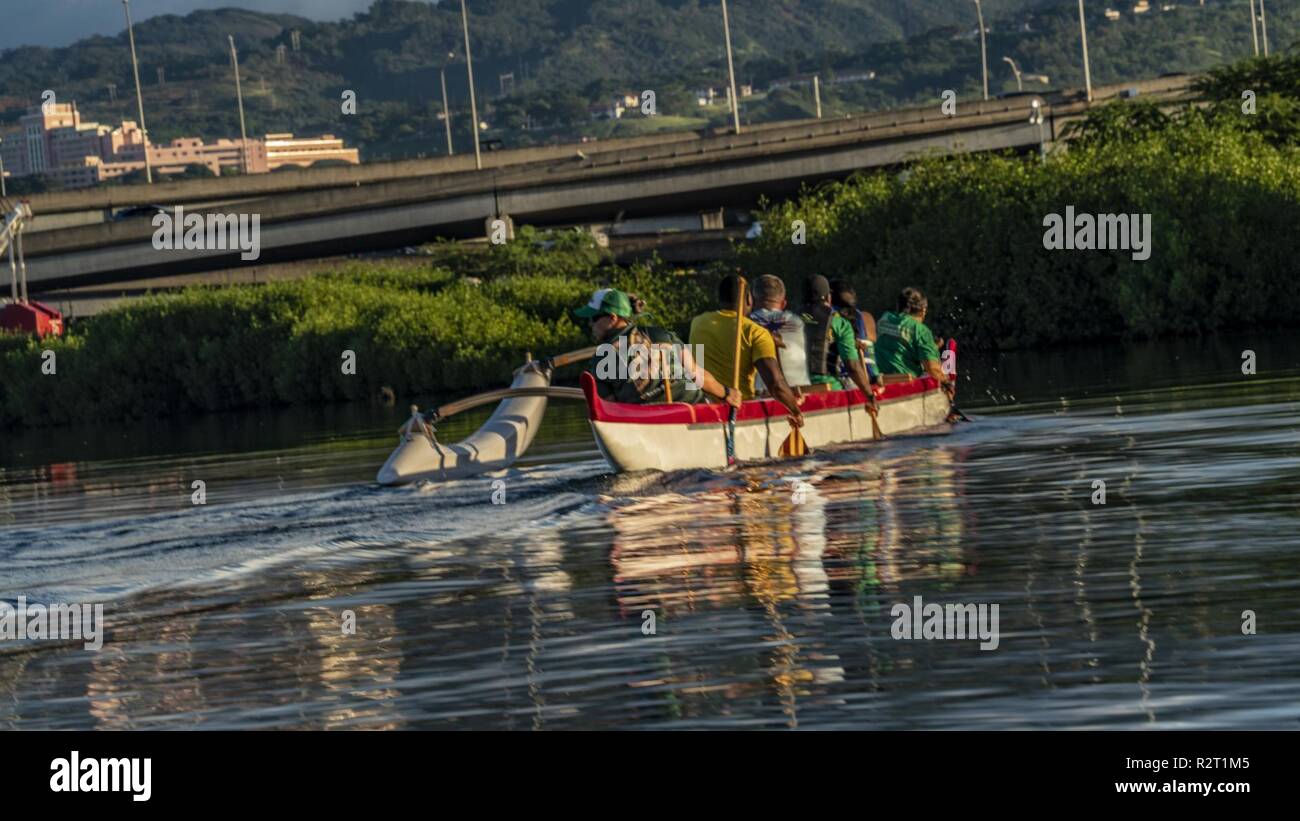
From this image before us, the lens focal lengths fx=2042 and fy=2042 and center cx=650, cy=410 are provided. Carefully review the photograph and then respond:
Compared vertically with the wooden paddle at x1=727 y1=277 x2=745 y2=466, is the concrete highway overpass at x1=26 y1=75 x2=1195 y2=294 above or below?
above

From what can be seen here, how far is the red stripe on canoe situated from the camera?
25547 mm

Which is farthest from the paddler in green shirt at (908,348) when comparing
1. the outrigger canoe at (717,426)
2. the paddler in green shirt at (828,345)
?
the paddler in green shirt at (828,345)

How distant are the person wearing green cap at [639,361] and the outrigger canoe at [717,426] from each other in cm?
39

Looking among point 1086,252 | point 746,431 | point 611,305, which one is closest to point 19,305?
point 1086,252

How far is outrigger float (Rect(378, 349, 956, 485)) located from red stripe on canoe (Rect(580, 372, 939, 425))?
0.04 feet

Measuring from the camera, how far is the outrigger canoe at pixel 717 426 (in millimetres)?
25891

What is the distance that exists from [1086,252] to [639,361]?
3980 centimetres

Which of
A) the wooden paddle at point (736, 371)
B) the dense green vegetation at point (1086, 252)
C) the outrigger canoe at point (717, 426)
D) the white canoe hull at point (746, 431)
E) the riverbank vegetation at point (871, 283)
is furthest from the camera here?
the riverbank vegetation at point (871, 283)

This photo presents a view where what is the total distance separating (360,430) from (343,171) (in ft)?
234

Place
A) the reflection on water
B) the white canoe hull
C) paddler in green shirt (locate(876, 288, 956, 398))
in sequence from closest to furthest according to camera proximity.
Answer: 1. the reflection on water
2. the white canoe hull
3. paddler in green shirt (locate(876, 288, 956, 398))

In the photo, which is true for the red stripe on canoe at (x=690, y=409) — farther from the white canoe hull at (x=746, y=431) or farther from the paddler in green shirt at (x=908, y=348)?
the paddler in green shirt at (x=908, y=348)

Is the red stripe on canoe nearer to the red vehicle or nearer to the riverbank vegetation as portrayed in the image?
the riverbank vegetation

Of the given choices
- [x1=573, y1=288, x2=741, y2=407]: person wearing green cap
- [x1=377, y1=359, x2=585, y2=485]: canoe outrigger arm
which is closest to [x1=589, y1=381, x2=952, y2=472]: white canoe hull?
[x1=573, y1=288, x2=741, y2=407]: person wearing green cap
